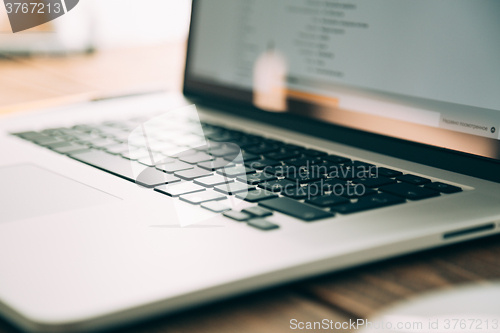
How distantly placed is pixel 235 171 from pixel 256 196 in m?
0.08

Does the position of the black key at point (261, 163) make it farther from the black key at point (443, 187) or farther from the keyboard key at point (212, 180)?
the black key at point (443, 187)

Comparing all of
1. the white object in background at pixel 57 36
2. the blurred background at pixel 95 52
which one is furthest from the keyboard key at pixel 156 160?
the white object in background at pixel 57 36

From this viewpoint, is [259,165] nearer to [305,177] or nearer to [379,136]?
[305,177]

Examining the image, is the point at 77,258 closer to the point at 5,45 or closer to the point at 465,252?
the point at 465,252

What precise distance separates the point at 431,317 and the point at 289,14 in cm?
50

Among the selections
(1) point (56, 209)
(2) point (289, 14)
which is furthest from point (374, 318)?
(2) point (289, 14)

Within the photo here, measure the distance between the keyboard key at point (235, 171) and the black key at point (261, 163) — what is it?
0.01 m

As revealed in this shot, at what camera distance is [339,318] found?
0.27 m

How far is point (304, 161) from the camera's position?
50cm

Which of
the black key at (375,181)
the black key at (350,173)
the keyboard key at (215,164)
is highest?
the black key at (375,181)

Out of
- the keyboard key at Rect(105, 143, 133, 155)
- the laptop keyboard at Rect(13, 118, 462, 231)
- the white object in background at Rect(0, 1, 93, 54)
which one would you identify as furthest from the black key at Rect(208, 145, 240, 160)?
the white object in background at Rect(0, 1, 93, 54)

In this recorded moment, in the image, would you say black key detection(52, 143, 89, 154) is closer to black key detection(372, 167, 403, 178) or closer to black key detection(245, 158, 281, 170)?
black key detection(245, 158, 281, 170)

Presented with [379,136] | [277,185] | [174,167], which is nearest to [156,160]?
[174,167]

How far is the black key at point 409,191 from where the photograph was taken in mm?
394
